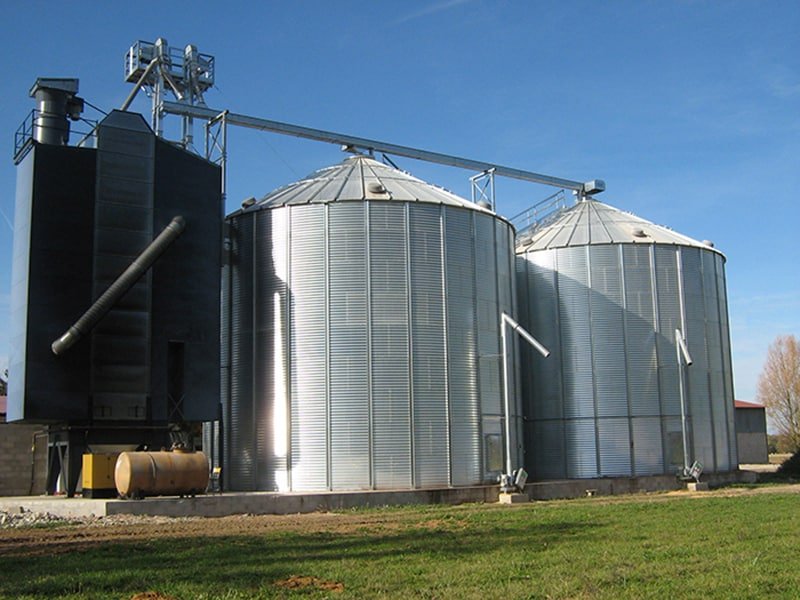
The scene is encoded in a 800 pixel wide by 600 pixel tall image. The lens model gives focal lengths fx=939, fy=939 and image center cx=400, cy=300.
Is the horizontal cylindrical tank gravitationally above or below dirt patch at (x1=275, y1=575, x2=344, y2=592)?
above

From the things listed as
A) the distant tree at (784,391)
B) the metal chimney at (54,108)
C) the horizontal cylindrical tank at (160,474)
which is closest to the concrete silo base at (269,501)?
the horizontal cylindrical tank at (160,474)

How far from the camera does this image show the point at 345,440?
37812 mm

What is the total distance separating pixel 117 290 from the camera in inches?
1385

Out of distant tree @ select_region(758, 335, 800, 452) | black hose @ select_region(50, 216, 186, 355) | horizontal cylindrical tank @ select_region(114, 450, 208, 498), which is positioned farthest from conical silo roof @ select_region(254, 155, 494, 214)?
distant tree @ select_region(758, 335, 800, 452)

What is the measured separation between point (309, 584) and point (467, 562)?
151 inches

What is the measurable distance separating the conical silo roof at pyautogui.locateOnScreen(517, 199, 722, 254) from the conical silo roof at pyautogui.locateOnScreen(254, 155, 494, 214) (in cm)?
907

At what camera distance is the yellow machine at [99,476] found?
34250 millimetres

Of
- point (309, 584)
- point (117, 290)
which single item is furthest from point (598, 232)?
point (309, 584)

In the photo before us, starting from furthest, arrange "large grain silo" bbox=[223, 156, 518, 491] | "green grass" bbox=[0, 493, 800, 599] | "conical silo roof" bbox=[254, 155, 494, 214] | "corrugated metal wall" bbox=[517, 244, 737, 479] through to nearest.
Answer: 1. "corrugated metal wall" bbox=[517, 244, 737, 479]
2. "conical silo roof" bbox=[254, 155, 494, 214]
3. "large grain silo" bbox=[223, 156, 518, 491]
4. "green grass" bbox=[0, 493, 800, 599]

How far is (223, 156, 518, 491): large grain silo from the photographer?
1501 inches

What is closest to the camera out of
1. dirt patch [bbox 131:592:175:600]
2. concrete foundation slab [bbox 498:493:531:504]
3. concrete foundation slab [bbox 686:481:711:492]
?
dirt patch [bbox 131:592:175:600]

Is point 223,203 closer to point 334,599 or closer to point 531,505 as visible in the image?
point 531,505

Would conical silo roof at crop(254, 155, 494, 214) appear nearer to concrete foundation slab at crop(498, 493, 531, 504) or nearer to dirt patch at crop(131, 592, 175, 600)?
concrete foundation slab at crop(498, 493, 531, 504)

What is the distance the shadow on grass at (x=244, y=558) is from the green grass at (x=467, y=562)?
3 centimetres
